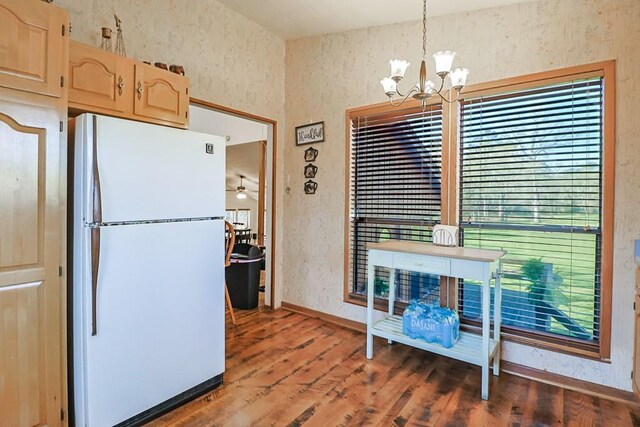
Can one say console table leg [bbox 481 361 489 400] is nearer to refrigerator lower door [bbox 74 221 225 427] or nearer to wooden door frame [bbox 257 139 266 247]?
refrigerator lower door [bbox 74 221 225 427]

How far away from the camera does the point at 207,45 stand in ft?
10.3

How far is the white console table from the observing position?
7.36ft

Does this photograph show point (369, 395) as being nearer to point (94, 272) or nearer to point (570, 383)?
point (570, 383)

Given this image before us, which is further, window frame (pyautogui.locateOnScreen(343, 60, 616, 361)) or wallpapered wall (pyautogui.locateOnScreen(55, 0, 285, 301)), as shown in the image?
wallpapered wall (pyautogui.locateOnScreen(55, 0, 285, 301))

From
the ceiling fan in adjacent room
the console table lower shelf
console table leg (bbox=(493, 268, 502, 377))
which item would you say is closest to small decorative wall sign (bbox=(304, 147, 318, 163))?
the console table lower shelf

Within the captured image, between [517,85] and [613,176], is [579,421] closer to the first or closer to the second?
[613,176]

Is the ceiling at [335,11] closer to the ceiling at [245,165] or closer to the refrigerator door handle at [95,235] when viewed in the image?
the refrigerator door handle at [95,235]

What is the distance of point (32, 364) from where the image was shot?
1562 millimetres

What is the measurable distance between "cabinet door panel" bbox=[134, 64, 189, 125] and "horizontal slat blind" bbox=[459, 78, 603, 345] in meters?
2.25

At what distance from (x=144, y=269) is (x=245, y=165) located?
6.59 meters

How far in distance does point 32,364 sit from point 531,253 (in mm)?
3119

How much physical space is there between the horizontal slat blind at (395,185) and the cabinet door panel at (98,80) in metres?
2.06

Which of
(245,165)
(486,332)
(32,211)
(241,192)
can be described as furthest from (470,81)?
(241,192)

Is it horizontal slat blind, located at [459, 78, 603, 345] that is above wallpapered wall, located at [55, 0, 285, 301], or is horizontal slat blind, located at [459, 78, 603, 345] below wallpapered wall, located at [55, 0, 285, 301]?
below
